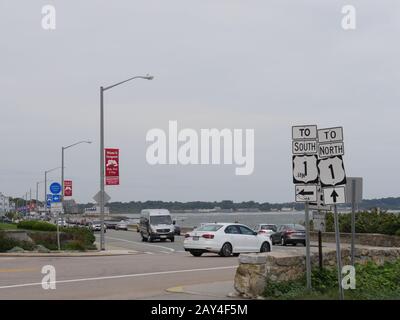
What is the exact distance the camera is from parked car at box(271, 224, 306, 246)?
4134 centimetres

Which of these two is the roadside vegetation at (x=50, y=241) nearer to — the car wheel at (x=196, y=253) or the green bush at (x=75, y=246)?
the green bush at (x=75, y=246)

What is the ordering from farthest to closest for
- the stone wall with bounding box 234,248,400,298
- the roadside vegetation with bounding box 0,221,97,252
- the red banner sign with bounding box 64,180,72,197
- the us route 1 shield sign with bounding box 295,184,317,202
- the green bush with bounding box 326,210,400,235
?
the red banner sign with bounding box 64,180,72,197 < the green bush with bounding box 326,210,400,235 < the roadside vegetation with bounding box 0,221,97,252 < the stone wall with bounding box 234,248,400,298 < the us route 1 shield sign with bounding box 295,184,317,202

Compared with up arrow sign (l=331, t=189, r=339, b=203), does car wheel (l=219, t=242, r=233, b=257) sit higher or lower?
lower

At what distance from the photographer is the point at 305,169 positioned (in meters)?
12.5

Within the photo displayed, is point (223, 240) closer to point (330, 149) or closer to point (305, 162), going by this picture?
point (305, 162)

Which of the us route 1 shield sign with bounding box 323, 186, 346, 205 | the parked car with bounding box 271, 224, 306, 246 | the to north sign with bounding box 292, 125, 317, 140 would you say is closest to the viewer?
the us route 1 shield sign with bounding box 323, 186, 346, 205

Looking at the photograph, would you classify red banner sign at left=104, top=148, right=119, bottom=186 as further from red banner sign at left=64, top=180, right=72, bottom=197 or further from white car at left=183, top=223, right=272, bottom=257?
red banner sign at left=64, top=180, right=72, bottom=197

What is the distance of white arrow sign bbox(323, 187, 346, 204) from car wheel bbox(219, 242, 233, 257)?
16.0m

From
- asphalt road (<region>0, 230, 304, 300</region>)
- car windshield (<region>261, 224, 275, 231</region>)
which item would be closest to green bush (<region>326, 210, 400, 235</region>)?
car windshield (<region>261, 224, 275, 231</region>)

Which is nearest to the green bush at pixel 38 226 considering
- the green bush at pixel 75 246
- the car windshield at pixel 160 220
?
the car windshield at pixel 160 220
